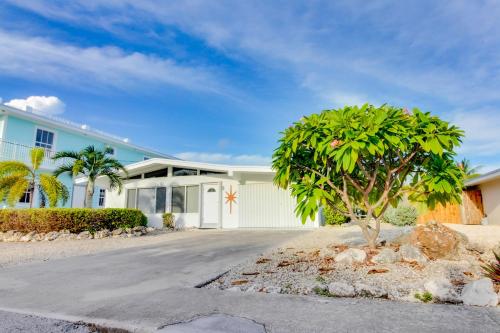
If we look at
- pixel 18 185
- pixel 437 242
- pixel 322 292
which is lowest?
pixel 322 292

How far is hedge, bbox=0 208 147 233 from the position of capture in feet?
34.2

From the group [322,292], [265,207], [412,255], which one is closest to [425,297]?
[322,292]

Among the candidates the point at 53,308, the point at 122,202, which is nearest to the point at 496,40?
the point at 53,308

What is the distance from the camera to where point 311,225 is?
1331cm

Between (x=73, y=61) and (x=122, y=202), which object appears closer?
(x=73, y=61)

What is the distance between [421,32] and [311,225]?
859 cm

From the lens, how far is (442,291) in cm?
285

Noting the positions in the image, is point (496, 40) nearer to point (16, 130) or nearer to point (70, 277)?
point (70, 277)

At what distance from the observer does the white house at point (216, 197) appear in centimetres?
1395

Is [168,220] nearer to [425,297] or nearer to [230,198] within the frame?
[230,198]

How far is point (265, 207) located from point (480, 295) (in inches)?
455

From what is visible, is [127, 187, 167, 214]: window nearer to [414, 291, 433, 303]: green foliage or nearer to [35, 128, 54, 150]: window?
[35, 128, 54, 150]: window

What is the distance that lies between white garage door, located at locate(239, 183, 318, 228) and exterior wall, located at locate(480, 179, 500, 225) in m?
10.1

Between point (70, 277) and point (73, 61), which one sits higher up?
point (73, 61)
